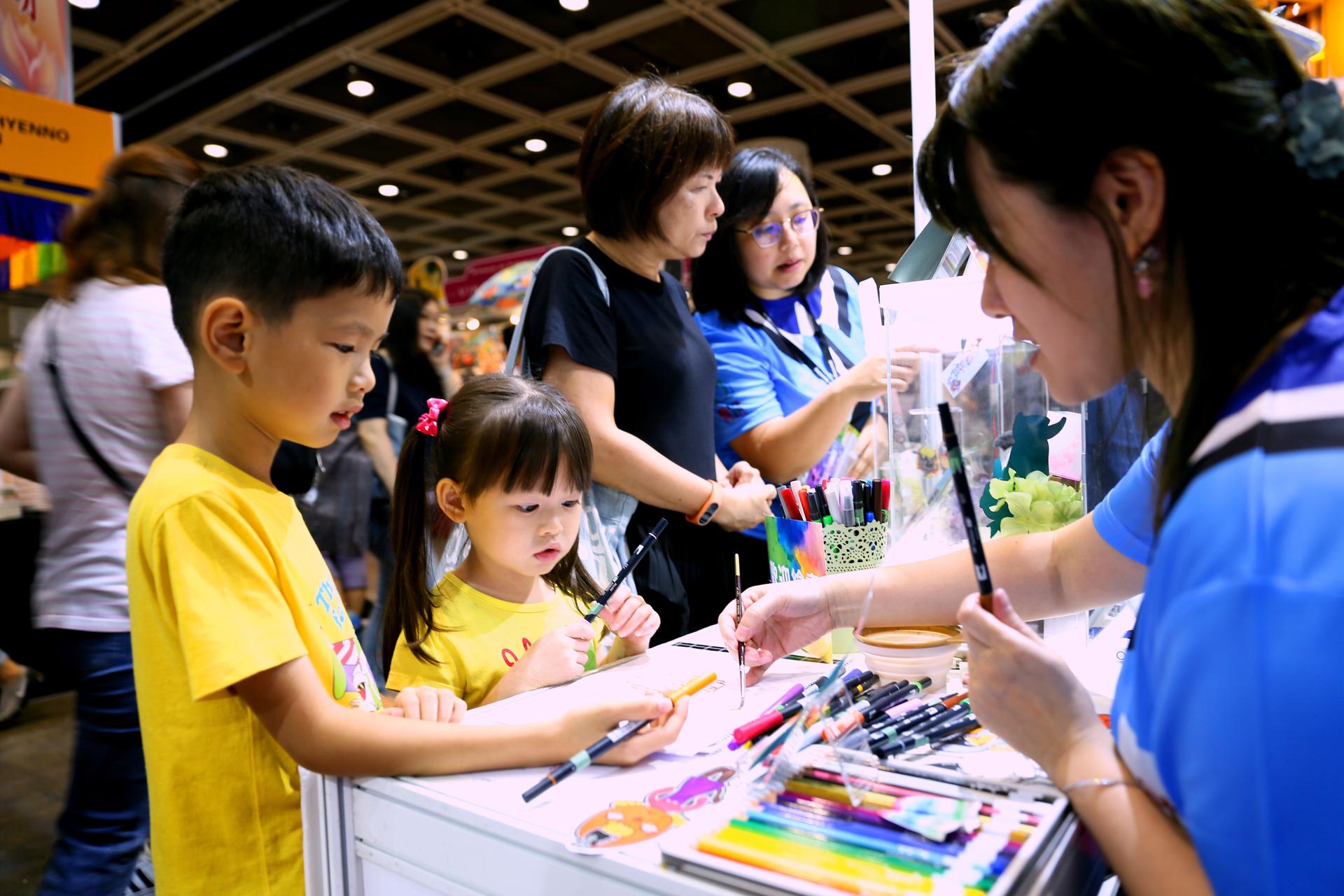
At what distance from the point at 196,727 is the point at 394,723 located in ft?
0.85

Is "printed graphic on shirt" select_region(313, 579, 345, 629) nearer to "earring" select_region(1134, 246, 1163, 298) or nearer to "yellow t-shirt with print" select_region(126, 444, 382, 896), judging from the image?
"yellow t-shirt with print" select_region(126, 444, 382, 896)

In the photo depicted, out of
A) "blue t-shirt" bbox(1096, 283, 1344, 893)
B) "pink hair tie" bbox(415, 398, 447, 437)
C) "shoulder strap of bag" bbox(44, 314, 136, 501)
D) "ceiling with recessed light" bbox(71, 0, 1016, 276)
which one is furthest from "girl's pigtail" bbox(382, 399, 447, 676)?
"ceiling with recessed light" bbox(71, 0, 1016, 276)

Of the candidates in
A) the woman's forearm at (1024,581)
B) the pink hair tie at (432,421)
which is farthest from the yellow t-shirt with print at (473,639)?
the woman's forearm at (1024,581)

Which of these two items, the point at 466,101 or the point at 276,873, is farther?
the point at 466,101

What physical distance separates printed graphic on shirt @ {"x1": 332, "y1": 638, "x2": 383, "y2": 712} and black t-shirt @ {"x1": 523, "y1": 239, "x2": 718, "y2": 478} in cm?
64

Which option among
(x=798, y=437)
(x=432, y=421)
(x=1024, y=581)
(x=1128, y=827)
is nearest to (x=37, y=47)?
(x=432, y=421)

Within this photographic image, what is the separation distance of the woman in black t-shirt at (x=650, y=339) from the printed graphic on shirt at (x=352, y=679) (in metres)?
0.58

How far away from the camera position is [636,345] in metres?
1.61

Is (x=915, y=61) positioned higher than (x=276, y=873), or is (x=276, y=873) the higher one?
(x=915, y=61)

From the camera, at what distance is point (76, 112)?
2996 millimetres

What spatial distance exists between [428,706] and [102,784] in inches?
39.9

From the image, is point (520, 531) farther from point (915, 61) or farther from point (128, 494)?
point (915, 61)

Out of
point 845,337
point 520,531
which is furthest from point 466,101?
point 520,531

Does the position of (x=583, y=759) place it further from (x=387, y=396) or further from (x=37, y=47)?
(x=37, y=47)
